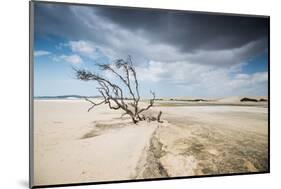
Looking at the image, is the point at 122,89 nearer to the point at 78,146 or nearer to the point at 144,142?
the point at 144,142

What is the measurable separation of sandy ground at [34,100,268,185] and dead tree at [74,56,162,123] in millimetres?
76

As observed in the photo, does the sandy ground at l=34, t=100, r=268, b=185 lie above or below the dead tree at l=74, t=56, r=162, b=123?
below

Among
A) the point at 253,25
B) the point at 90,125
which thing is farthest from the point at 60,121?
the point at 253,25

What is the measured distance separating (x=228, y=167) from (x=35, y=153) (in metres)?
1.85

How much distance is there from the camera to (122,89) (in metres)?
3.19

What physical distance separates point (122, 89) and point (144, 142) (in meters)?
0.54

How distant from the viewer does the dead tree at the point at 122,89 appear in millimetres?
3141

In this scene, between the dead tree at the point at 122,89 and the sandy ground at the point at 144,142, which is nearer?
the sandy ground at the point at 144,142

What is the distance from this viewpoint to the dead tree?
10.3ft

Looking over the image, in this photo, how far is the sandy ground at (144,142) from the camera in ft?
9.79

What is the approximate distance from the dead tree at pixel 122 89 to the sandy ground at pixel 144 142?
0.25ft

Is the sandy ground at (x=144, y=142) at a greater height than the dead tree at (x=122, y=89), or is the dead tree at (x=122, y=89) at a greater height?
the dead tree at (x=122, y=89)

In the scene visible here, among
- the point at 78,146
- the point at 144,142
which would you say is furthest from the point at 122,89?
the point at 78,146

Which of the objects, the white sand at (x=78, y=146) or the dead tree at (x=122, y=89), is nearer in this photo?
the white sand at (x=78, y=146)
